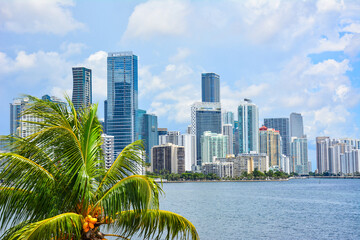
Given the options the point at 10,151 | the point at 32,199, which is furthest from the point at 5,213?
the point at 10,151

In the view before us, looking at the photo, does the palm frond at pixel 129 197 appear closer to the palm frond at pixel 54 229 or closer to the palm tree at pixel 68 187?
the palm tree at pixel 68 187

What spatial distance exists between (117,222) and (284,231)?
42727 millimetres

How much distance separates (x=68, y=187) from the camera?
9.86 meters

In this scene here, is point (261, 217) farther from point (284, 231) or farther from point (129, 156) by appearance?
point (129, 156)

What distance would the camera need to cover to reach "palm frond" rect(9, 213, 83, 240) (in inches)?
319

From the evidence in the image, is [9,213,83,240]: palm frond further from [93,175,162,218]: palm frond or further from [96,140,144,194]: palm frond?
[96,140,144,194]: palm frond

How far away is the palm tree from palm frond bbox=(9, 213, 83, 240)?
0.14ft

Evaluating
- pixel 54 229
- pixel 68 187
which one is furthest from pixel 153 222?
pixel 54 229

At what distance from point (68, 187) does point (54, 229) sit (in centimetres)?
157

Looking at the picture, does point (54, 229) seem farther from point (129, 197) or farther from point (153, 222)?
point (153, 222)

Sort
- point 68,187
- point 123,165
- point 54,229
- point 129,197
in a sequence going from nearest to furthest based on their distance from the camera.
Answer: point 54,229 < point 129,197 < point 68,187 < point 123,165

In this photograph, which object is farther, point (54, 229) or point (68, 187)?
point (68, 187)

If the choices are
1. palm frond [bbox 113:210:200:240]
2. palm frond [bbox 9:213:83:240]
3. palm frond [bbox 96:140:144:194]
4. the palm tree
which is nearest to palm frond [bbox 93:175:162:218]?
the palm tree

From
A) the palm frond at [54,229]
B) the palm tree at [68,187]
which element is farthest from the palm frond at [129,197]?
the palm frond at [54,229]
